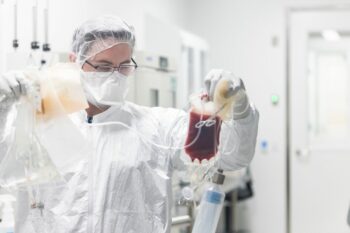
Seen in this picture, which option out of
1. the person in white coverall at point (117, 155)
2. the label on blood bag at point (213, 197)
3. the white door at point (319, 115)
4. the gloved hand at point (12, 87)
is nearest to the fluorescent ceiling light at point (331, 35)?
the white door at point (319, 115)

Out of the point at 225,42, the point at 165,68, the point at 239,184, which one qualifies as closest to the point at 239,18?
the point at 225,42

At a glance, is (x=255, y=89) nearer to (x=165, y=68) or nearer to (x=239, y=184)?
(x=239, y=184)

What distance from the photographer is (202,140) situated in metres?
1.54

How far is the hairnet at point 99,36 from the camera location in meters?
1.70

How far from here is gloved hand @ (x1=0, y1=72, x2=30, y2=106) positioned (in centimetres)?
131

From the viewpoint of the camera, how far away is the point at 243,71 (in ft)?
15.3

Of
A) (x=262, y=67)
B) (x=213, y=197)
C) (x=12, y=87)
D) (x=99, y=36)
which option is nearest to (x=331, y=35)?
(x=262, y=67)

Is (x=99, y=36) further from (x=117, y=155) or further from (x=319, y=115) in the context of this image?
Result: (x=319, y=115)

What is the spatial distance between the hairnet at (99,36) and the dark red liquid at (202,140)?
0.36 meters

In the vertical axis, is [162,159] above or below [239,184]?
above

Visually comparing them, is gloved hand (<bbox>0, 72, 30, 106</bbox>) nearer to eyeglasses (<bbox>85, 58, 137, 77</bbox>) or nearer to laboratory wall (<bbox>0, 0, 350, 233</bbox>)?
eyeglasses (<bbox>85, 58, 137, 77</bbox>)

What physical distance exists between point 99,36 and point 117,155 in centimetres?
38

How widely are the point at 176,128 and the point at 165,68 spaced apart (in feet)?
4.97

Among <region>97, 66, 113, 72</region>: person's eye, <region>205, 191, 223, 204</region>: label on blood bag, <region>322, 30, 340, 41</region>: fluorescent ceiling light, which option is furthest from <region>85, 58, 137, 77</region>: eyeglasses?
<region>322, 30, 340, 41</region>: fluorescent ceiling light
